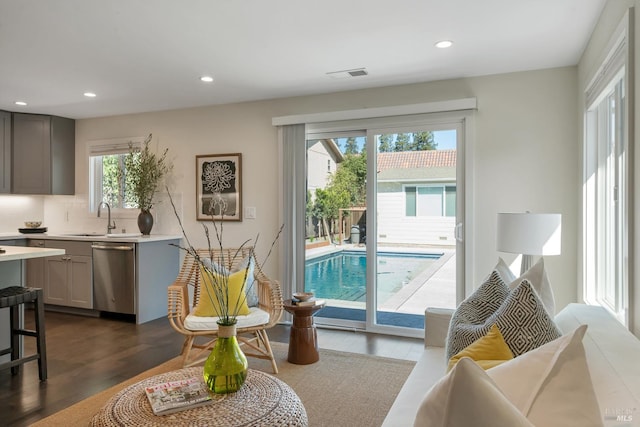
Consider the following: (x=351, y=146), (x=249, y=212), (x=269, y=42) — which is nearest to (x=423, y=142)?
(x=351, y=146)

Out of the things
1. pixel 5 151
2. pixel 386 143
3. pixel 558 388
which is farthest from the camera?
pixel 5 151

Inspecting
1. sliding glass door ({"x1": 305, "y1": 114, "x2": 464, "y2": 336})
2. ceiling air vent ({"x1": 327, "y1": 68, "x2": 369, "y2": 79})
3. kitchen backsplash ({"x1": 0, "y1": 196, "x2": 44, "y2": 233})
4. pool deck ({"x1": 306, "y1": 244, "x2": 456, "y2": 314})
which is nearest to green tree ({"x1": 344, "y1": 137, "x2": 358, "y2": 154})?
sliding glass door ({"x1": 305, "y1": 114, "x2": 464, "y2": 336})

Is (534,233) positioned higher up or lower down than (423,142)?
lower down

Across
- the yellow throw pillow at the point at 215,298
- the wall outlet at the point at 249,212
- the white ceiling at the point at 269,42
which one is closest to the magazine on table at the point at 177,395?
the yellow throw pillow at the point at 215,298

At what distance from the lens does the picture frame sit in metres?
4.71

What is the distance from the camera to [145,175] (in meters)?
4.95

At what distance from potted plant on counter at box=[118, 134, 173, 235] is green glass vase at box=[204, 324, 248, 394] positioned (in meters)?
3.45

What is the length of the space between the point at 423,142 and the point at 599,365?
3010mm

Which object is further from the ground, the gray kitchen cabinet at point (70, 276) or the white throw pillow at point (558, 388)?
the white throw pillow at point (558, 388)

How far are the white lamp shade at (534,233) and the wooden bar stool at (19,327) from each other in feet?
10.3

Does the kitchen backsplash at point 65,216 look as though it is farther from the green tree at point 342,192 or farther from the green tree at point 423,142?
the green tree at point 423,142

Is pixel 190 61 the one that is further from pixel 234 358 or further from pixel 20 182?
pixel 20 182

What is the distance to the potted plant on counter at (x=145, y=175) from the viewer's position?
493cm

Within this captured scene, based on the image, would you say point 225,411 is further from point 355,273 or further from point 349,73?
point 349,73
